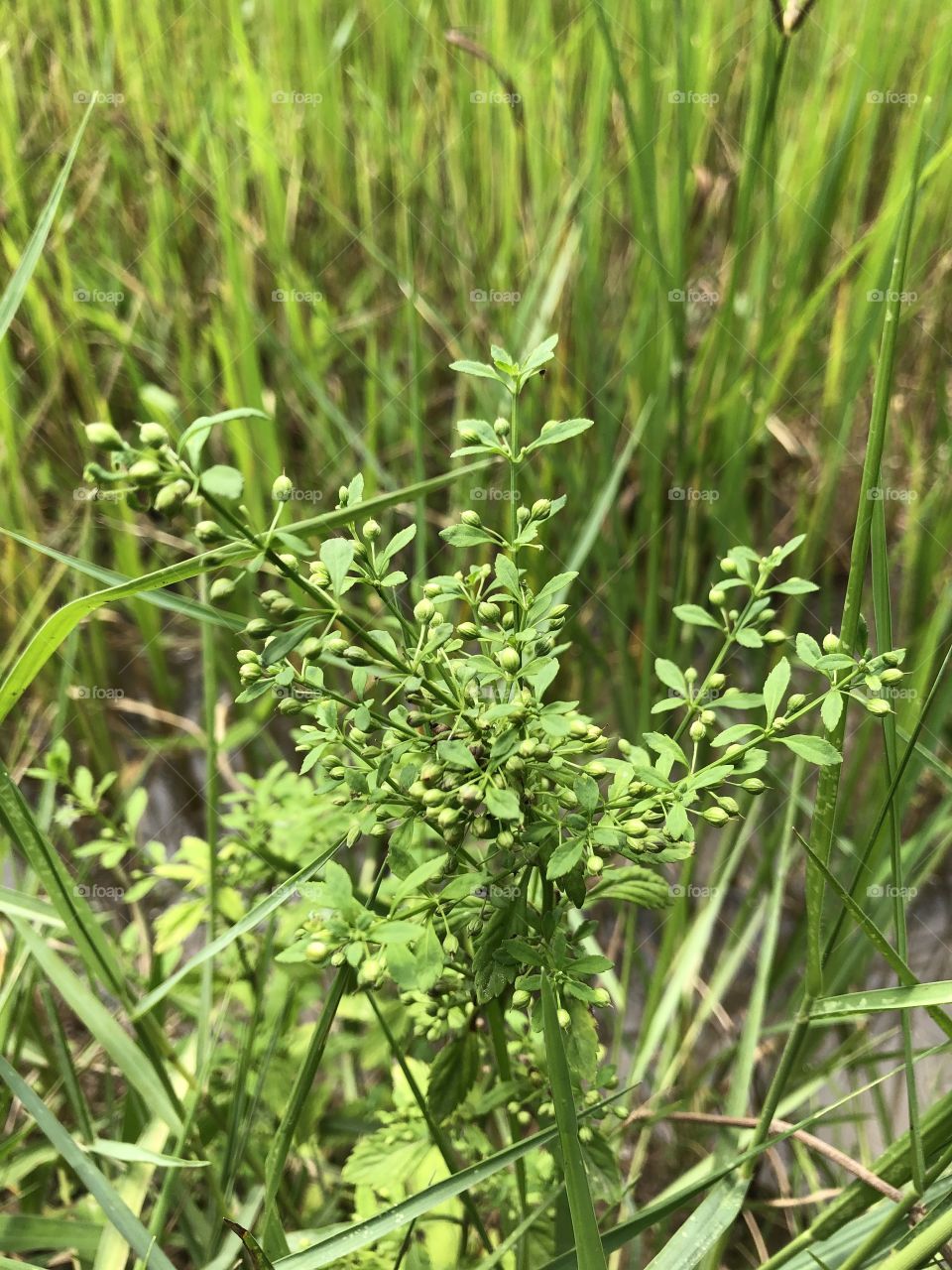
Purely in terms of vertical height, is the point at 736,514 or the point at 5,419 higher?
the point at 5,419

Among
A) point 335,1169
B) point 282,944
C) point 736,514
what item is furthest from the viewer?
point 736,514

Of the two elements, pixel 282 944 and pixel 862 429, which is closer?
pixel 282 944

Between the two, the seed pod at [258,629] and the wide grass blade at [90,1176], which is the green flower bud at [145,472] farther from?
the wide grass blade at [90,1176]

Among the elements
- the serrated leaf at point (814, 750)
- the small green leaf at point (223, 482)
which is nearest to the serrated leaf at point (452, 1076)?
the serrated leaf at point (814, 750)

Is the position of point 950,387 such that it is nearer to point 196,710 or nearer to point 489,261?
point 489,261

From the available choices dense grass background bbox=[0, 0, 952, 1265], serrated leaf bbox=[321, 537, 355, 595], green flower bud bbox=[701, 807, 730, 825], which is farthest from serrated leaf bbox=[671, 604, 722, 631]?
dense grass background bbox=[0, 0, 952, 1265]

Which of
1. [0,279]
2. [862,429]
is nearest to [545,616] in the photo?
[862,429]

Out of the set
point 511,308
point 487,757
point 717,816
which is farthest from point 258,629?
point 511,308

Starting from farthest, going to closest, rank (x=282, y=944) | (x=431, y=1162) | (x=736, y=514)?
(x=736, y=514) < (x=282, y=944) < (x=431, y=1162)
